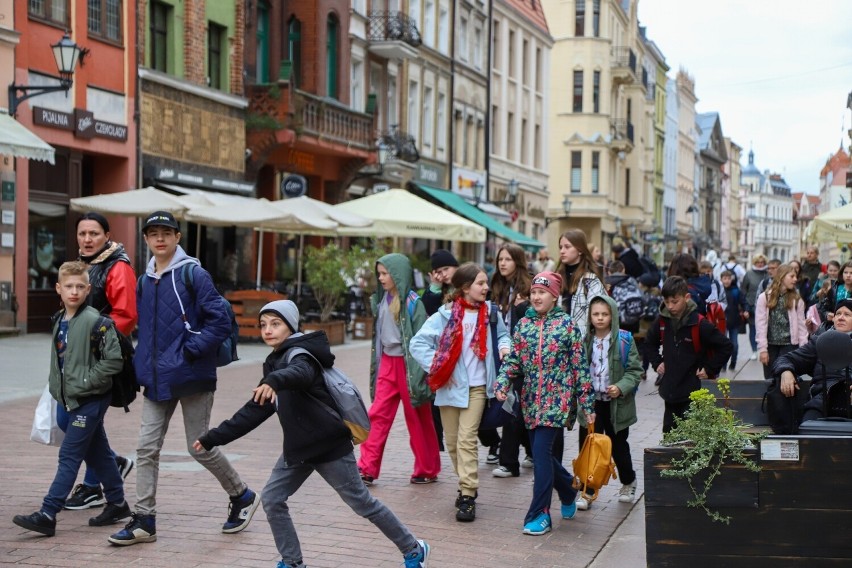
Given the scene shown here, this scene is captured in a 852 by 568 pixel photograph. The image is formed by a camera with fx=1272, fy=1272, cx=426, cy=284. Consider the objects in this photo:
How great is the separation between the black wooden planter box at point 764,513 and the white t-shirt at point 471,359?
8.13 ft

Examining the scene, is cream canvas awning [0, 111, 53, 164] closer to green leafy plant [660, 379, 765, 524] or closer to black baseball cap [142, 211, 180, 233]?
black baseball cap [142, 211, 180, 233]

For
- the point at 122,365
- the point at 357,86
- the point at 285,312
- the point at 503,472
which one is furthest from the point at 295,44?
the point at 285,312

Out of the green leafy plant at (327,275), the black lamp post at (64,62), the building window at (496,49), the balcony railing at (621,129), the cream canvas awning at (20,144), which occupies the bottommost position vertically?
the green leafy plant at (327,275)

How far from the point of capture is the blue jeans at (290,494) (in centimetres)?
622

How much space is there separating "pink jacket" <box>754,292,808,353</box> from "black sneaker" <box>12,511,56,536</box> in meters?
8.29

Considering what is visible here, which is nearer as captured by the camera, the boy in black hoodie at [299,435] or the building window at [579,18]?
the boy in black hoodie at [299,435]

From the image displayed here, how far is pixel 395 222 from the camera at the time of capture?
24.0 meters

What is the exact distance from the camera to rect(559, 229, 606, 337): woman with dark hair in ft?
29.9

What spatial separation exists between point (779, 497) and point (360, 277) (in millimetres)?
17870

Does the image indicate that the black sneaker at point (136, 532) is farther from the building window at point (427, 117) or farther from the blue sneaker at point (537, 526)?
the building window at point (427, 117)

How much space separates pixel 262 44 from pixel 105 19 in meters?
6.79

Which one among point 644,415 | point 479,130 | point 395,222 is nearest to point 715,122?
point 479,130

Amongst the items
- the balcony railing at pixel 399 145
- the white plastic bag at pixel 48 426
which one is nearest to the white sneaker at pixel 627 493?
the white plastic bag at pixel 48 426

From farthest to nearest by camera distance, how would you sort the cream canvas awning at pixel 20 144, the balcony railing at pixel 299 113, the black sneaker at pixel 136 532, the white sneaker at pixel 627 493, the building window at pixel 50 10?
the balcony railing at pixel 299 113
the building window at pixel 50 10
the cream canvas awning at pixel 20 144
the white sneaker at pixel 627 493
the black sneaker at pixel 136 532
